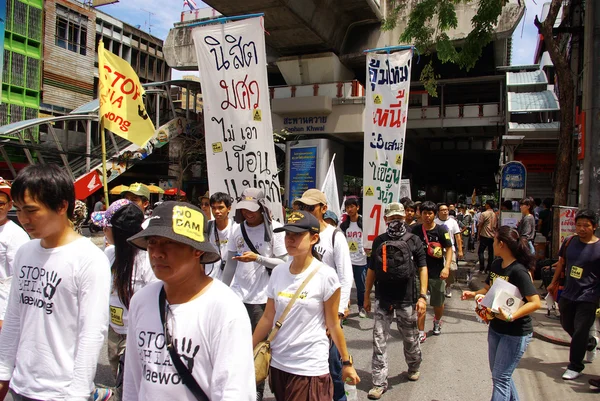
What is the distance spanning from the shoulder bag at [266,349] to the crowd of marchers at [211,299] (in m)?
0.01

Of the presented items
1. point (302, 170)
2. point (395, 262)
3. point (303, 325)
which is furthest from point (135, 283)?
point (302, 170)

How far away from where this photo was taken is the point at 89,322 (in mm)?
2219

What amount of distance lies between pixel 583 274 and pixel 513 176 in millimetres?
7791

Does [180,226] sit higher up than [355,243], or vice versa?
[180,226]

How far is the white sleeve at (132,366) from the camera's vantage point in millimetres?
1839

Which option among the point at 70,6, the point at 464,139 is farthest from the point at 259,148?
the point at 70,6

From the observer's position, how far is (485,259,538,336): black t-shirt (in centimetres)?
362

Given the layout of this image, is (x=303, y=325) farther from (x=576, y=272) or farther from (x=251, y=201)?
(x=576, y=272)

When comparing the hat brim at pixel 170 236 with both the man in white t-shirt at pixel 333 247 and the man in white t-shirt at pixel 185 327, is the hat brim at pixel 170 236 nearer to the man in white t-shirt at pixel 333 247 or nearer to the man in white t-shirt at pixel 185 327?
the man in white t-shirt at pixel 185 327

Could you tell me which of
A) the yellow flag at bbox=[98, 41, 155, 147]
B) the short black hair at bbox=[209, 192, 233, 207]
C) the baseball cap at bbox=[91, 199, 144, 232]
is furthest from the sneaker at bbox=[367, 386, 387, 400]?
the yellow flag at bbox=[98, 41, 155, 147]

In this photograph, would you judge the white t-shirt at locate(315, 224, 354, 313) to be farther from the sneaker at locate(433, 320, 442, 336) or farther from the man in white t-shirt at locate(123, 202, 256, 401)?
the sneaker at locate(433, 320, 442, 336)

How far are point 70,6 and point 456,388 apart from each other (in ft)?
105

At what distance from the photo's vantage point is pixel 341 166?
2339cm

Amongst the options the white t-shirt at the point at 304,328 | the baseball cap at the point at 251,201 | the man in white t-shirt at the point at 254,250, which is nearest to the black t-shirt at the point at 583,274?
the man in white t-shirt at the point at 254,250
